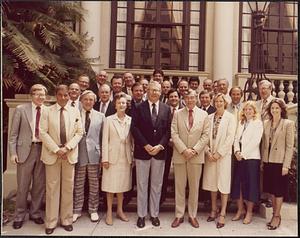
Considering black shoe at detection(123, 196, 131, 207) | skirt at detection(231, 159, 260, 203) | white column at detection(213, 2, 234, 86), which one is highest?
white column at detection(213, 2, 234, 86)

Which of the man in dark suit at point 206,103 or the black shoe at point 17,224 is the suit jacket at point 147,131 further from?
the black shoe at point 17,224

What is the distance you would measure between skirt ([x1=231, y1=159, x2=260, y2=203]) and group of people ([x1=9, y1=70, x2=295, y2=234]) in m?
0.01

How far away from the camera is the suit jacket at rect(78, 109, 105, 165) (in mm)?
5016

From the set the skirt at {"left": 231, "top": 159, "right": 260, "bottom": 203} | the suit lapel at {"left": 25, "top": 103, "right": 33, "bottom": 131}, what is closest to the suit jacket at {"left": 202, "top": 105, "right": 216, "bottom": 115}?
the skirt at {"left": 231, "top": 159, "right": 260, "bottom": 203}

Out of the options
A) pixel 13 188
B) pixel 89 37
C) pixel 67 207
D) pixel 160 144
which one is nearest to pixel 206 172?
pixel 160 144

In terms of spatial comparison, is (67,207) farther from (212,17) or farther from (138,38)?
(212,17)

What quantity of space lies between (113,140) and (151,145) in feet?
1.69

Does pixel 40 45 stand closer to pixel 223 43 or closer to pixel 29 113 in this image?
pixel 29 113

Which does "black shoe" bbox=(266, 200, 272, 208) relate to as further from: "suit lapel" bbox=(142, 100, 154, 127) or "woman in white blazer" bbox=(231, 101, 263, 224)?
"suit lapel" bbox=(142, 100, 154, 127)

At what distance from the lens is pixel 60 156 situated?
4.71 metres

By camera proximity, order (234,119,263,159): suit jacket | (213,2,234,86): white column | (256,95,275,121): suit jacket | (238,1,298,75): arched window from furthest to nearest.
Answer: (238,1,298,75): arched window, (213,2,234,86): white column, (256,95,275,121): suit jacket, (234,119,263,159): suit jacket

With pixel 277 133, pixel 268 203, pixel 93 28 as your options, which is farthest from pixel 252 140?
pixel 93 28

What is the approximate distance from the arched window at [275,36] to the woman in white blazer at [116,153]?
5140 millimetres

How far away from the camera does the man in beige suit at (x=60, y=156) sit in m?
4.73
